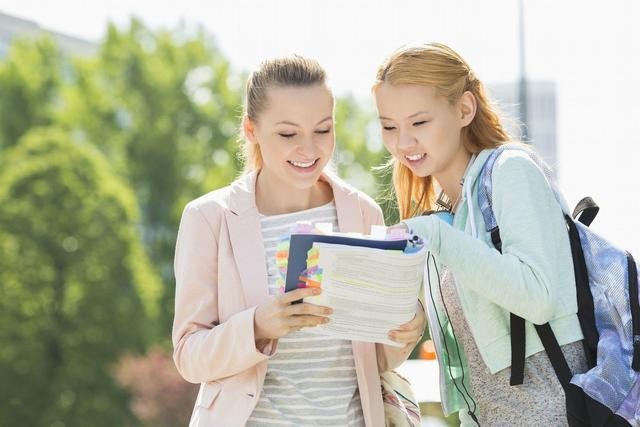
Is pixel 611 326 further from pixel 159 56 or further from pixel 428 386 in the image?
pixel 159 56

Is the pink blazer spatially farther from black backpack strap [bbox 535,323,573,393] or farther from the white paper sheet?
black backpack strap [bbox 535,323,573,393]

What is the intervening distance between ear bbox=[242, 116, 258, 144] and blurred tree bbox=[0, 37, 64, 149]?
23320mm

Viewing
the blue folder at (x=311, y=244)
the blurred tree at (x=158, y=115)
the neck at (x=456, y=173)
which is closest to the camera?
the blue folder at (x=311, y=244)

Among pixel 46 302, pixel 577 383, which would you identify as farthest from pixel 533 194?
pixel 46 302

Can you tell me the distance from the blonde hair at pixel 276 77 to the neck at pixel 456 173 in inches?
19.5

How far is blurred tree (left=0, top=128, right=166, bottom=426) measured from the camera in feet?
64.4

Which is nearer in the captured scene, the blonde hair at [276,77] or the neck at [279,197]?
the blonde hair at [276,77]

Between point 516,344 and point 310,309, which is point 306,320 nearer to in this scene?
point 310,309

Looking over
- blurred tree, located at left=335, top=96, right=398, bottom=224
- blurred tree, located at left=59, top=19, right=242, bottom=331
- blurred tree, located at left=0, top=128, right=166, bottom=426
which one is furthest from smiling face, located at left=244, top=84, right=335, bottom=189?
blurred tree, located at left=59, top=19, right=242, bottom=331

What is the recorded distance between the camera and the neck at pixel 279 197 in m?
3.86

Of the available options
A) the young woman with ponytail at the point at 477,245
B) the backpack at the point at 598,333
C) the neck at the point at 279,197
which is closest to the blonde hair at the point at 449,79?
the young woman with ponytail at the point at 477,245

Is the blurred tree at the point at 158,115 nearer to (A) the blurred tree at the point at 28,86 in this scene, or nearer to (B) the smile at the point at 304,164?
(A) the blurred tree at the point at 28,86

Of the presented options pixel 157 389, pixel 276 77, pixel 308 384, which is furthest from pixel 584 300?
pixel 157 389

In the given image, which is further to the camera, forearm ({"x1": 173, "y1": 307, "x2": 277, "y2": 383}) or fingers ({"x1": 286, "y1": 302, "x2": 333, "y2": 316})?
forearm ({"x1": 173, "y1": 307, "x2": 277, "y2": 383})
